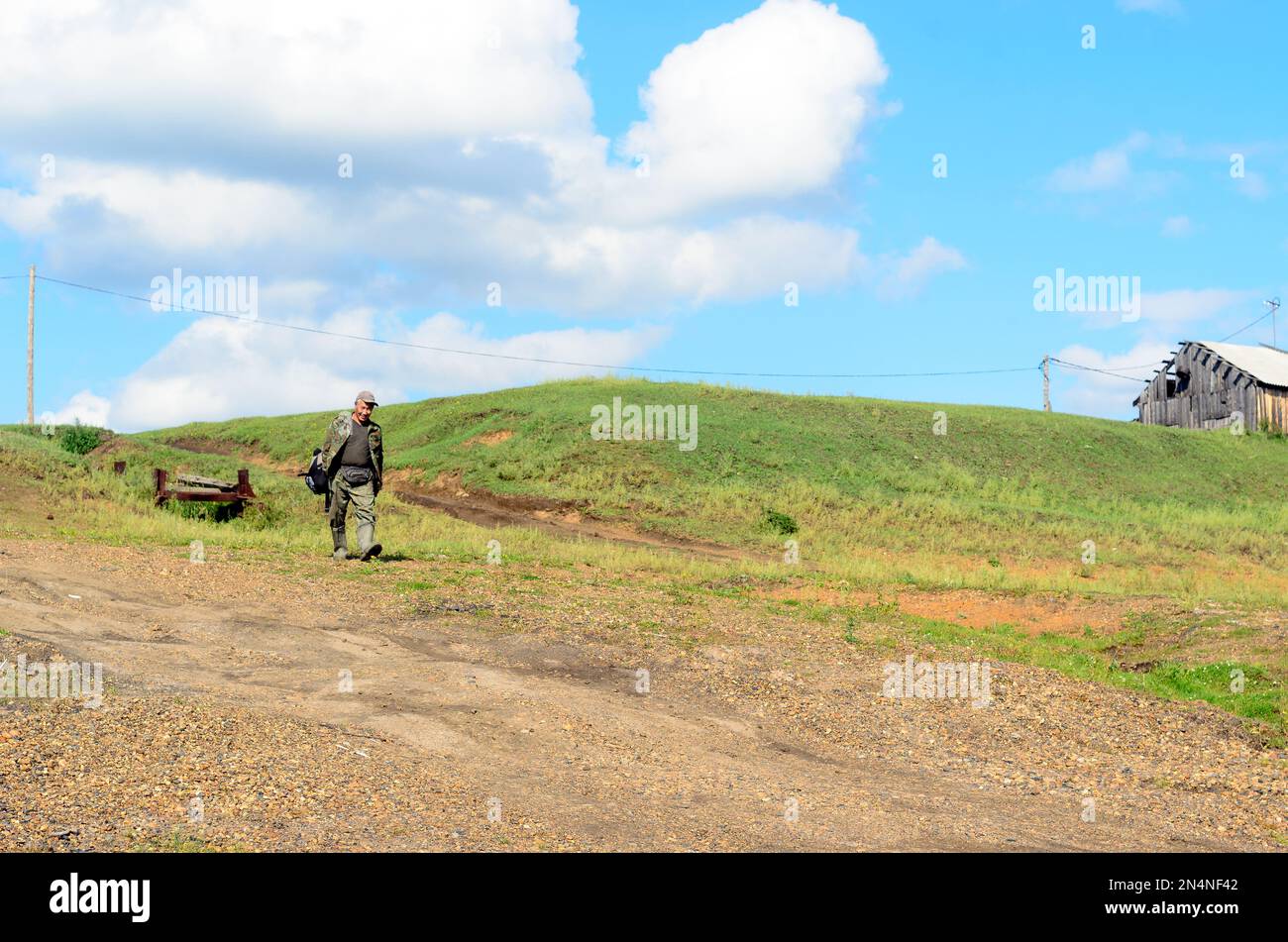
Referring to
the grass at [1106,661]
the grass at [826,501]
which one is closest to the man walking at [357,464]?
the grass at [826,501]

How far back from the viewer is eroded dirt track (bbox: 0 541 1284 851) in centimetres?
724

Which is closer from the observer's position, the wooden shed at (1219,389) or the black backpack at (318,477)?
the black backpack at (318,477)

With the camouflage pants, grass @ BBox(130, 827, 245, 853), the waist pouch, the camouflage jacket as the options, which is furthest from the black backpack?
grass @ BBox(130, 827, 245, 853)

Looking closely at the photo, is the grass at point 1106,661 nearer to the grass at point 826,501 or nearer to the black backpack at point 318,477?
the grass at point 826,501

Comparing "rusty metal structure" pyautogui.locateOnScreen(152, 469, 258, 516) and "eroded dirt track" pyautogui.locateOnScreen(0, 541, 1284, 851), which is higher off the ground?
"rusty metal structure" pyautogui.locateOnScreen(152, 469, 258, 516)

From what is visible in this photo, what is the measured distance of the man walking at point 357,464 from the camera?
16.8 meters

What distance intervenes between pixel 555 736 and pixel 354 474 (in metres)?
8.38

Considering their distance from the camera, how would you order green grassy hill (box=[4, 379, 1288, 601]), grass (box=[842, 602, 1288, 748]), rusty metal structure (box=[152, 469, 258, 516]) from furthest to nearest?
green grassy hill (box=[4, 379, 1288, 601]), rusty metal structure (box=[152, 469, 258, 516]), grass (box=[842, 602, 1288, 748])

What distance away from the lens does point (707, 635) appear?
14.1 metres

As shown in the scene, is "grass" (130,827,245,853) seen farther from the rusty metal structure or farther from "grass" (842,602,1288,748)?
the rusty metal structure

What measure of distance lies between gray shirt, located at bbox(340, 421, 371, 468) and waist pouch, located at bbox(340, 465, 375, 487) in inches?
2.5

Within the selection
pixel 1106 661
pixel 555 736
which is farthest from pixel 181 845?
pixel 1106 661

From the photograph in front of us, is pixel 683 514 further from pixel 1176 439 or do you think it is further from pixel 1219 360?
pixel 1219 360
